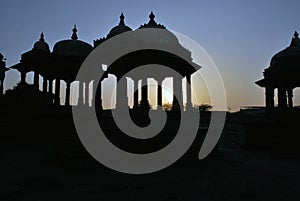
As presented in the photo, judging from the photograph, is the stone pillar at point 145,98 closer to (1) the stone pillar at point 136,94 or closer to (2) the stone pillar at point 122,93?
(1) the stone pillar at point 136,94

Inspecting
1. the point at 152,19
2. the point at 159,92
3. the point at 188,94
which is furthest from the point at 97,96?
the point at 152,19

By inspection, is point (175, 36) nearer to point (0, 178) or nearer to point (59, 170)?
point (59, 170)

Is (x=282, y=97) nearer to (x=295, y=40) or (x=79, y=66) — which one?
(x=295, y=40)

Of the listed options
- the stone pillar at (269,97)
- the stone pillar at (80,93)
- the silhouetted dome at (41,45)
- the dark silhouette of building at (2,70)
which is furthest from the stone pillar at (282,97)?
the dark silhouette of building at (2,70)

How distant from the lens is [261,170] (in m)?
11.1

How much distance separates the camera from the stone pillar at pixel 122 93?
1545 cm

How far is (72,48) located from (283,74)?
15.5 meters

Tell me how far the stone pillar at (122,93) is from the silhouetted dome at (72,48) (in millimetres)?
5115

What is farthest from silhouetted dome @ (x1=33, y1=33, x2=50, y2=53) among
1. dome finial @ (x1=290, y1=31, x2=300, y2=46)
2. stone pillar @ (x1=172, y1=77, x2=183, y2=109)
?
dome finial @ (x1=290, y1=31, x2=300, y2=46)

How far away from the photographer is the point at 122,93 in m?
15.9

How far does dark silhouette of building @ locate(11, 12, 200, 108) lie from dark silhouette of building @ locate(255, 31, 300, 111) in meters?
6.79

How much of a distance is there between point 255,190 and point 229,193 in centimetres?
96

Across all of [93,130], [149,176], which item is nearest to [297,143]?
[149,176]

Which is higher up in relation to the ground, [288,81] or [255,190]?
[288,81]
